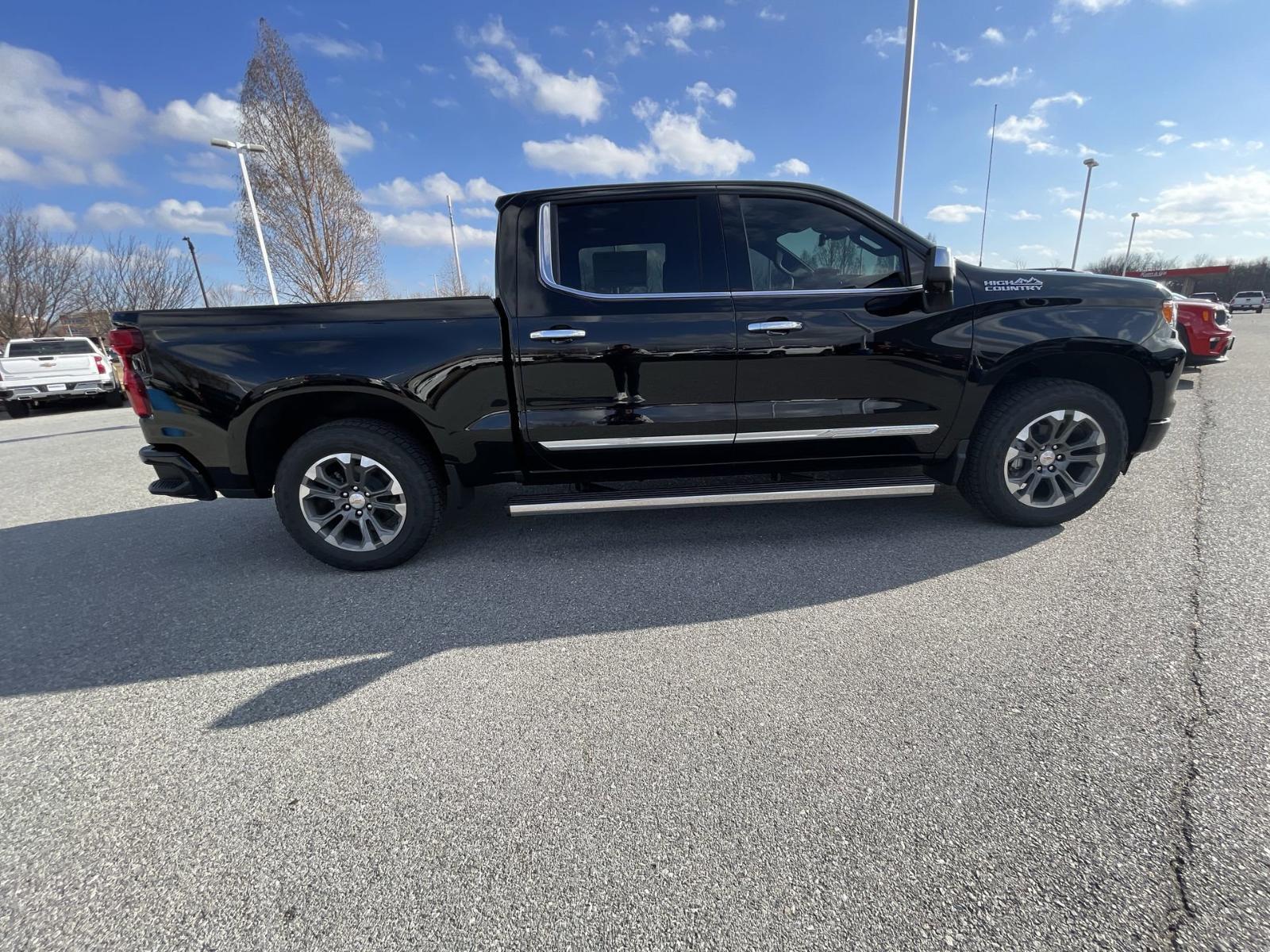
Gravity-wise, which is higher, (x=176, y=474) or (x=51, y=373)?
(x=51, y=373)

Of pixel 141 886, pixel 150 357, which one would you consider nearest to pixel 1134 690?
pixel 141 886

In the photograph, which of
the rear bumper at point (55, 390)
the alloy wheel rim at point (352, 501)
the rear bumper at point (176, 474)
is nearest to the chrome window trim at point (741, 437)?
the alloy wheel rim at point (352, 501)

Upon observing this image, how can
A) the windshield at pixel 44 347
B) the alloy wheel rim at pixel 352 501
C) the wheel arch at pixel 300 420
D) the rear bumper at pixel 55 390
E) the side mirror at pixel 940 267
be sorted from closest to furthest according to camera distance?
the side mirror at pixel 940 267, the wheel arch at pixel 300 420, the alloy wheel rim at pixel 352 501, the rear bumper at pixel 55 390, the windshield at pixel 44 347

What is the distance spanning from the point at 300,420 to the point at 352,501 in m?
0.61

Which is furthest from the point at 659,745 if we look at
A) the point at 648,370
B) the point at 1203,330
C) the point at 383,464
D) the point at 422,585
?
the point at 1203,330

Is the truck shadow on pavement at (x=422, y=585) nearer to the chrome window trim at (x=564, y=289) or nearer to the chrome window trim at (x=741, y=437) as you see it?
the chrome window trim at (x=741, y=437)

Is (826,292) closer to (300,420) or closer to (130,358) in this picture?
(300,420)

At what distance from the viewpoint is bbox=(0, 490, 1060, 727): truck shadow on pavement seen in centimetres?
264

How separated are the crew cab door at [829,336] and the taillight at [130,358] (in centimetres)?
320

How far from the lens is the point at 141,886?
157 cm

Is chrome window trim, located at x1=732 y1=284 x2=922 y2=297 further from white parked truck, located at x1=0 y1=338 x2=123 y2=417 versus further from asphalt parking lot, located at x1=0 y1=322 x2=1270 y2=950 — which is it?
white parked truck, located at x1=0 y1=338 x2=123 y2=417

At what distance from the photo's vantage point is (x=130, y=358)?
3.11m

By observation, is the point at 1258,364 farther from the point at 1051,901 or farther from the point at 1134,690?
the point at 1051,901

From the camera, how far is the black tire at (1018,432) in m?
3.49
